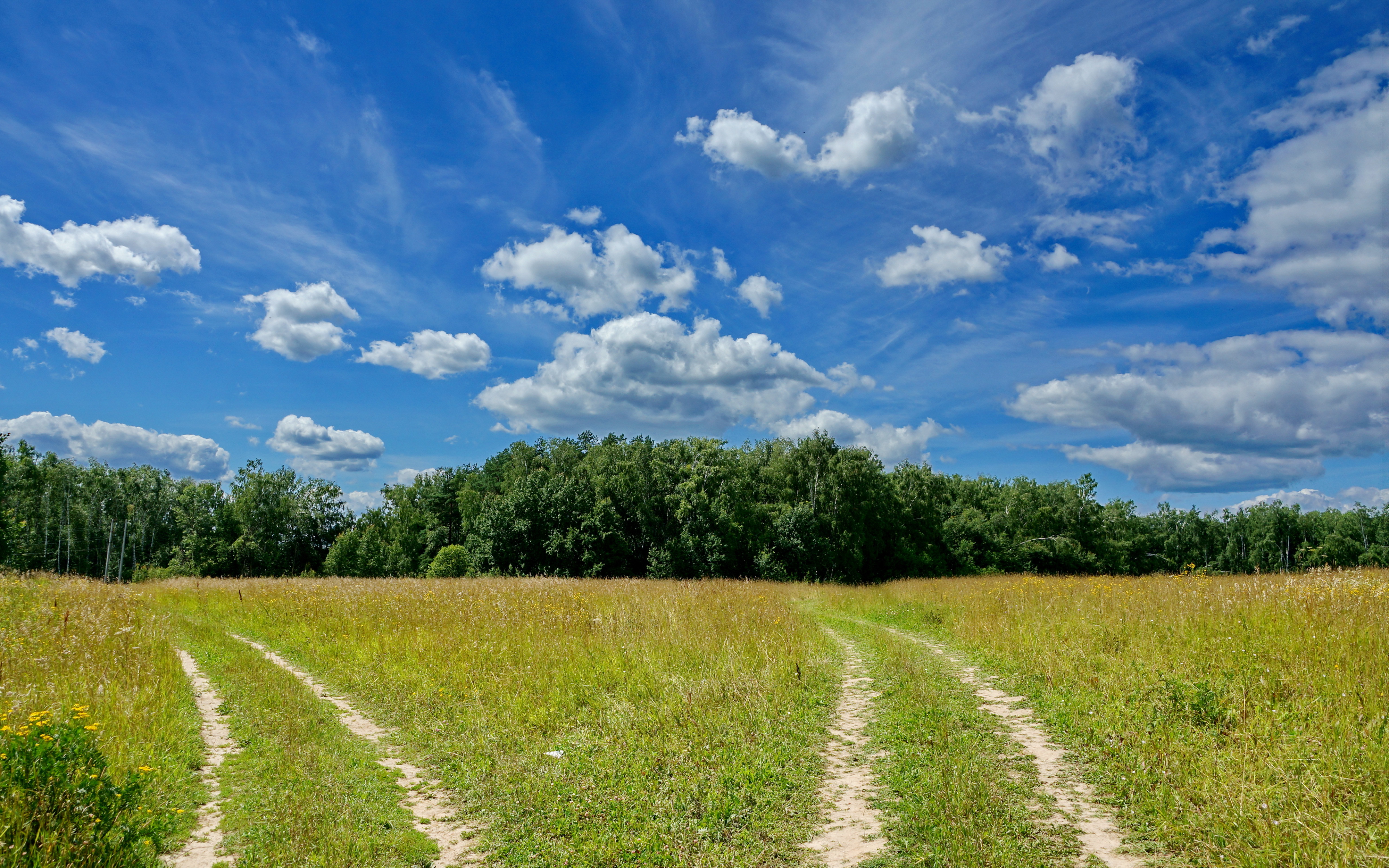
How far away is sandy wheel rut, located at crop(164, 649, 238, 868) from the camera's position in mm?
5199

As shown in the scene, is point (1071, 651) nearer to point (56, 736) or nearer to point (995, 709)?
point (995, 709)

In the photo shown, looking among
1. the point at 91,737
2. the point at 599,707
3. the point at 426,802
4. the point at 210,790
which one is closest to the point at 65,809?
the point at 91,737

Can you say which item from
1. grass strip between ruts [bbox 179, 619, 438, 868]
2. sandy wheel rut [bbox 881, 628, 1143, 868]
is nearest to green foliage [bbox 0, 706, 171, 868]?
grass strip between ruts [bbox 179, 619, 438, 868]

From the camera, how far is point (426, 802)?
6422 mm

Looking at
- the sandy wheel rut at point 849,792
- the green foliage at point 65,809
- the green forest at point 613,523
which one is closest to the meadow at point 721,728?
the green foliage at point 65,809

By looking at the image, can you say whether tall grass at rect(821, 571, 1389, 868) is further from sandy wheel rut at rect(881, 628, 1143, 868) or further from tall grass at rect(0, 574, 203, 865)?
tall grass at rect(0, 574, 203, 865)

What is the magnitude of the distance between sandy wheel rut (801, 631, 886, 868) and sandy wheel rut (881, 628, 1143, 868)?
156 cm

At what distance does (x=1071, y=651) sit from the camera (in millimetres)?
10672

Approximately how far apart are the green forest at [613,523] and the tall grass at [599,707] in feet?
77.9

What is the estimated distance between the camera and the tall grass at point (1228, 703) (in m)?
4.96

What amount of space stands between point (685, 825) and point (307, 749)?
473 cm

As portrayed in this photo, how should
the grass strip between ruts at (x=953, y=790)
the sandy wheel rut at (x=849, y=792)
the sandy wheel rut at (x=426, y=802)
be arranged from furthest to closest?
1. the sandy wheel rut at (x=426, y=802)
2. the sandy wheel rut at (x=849, y=792)
3. the grass strip between ruts at (x=953, y=790)

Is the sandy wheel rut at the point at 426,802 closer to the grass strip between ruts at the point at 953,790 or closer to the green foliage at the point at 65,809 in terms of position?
the green foliage at the point at 65,809

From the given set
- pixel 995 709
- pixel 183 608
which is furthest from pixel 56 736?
pixel 183 608
